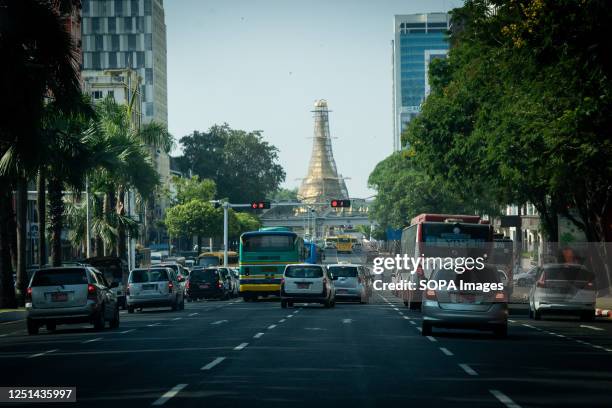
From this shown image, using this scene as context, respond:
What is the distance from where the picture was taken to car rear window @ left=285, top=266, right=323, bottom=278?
147ft

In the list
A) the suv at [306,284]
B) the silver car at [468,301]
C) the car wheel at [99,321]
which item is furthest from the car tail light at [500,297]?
the suv at [306,284]

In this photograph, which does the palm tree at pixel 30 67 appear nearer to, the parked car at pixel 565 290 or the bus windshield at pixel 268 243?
the parked car at pixel 565 290

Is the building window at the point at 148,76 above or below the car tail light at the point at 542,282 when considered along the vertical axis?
above

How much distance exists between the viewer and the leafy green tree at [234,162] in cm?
14288

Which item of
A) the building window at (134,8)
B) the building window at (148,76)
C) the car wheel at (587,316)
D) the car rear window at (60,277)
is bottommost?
the car wheel at (587,316)

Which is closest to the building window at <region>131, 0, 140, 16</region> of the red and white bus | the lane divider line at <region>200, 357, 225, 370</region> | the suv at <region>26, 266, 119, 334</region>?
the red and white bus

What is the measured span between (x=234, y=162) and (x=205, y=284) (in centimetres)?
8668

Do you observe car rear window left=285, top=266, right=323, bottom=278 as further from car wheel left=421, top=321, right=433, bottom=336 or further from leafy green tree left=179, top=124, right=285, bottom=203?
leafy green tree left=179, top=124, right=285, bottom=203

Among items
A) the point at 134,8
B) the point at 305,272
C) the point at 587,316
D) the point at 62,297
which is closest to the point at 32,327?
the point at 62,297

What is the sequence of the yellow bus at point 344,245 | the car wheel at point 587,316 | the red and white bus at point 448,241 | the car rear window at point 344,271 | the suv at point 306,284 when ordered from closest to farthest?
the car wheel at point 587,316
the red and white bus at point 448,241
the suv at point 306,284
the car rear window at point 344,271
the yellow bus at point 344,245

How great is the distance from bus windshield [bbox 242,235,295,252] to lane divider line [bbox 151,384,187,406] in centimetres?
3849

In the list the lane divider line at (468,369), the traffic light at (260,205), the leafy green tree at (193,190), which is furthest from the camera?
the leafy green tree at (193,190)

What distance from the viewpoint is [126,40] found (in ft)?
573

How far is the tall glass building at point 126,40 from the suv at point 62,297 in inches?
5561
